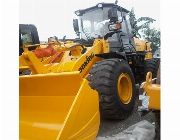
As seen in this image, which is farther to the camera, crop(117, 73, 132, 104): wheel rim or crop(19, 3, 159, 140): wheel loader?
crop(117, 73, 132, 104): wheel rim

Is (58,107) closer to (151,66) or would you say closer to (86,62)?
(86,62)

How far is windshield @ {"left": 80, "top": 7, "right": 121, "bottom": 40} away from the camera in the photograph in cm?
653

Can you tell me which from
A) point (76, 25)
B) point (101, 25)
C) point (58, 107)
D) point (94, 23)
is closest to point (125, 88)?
point (101, 25)

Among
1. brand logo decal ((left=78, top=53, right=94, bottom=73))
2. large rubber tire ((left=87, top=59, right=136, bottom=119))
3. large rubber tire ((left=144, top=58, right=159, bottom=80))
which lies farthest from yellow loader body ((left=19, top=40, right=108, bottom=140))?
large rubber tire ((left=144, top=58, right=159, bottom=80))

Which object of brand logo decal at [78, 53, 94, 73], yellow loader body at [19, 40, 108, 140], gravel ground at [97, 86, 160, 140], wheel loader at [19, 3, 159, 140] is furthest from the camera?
brand logo decal at [78, 53, 94, 73]

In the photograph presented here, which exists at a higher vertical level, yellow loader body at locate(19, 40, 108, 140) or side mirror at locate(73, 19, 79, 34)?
side mirror at locate(73, 19, 79, 34)

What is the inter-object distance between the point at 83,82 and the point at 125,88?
2203 millimetres

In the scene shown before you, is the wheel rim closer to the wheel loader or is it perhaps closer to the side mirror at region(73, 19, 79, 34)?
the wheel loader
